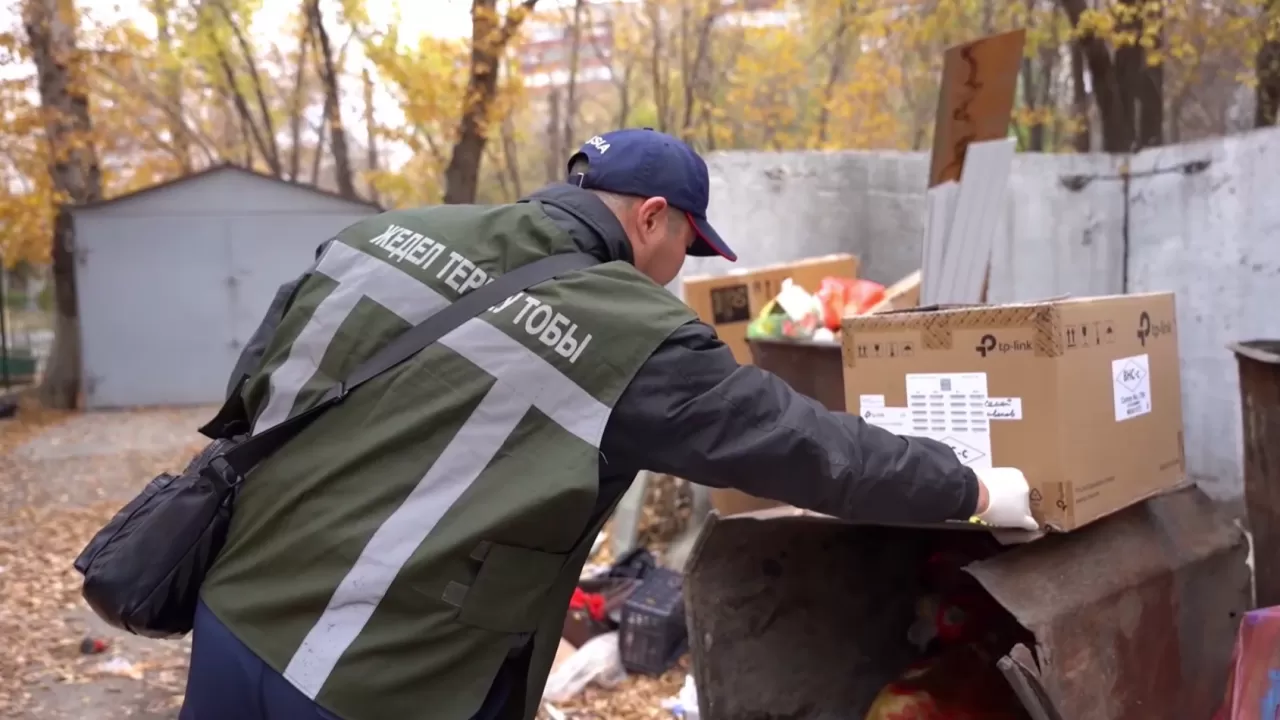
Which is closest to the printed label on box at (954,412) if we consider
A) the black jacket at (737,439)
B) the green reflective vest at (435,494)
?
the black jacket at (737,439)

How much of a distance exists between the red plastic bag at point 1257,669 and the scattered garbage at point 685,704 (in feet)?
4.90

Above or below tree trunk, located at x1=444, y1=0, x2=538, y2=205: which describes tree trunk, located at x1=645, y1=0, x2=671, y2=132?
above

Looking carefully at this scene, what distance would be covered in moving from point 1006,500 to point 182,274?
38.8 ft

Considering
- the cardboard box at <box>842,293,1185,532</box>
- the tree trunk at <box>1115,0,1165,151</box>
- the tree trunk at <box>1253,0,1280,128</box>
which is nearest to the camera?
the cardboard box at <box>842,293,1185,532</box>

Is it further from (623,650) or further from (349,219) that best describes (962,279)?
(349,219)

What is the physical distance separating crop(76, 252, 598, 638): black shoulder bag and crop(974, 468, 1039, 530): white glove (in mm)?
985

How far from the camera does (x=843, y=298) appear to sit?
385 centimetres

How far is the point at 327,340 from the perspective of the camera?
1.74 meters

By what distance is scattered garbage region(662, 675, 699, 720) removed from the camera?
3141 millimetres

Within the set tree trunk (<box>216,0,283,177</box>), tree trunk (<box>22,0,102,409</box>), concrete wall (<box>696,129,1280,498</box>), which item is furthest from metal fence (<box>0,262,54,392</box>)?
concrete wall (<box>696,129,1280,498</box>)

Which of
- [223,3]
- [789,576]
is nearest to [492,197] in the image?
[223,3]

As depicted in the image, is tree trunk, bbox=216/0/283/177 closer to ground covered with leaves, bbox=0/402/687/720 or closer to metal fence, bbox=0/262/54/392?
metal fence, bbox=0/262/54/392

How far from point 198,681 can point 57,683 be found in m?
3.09

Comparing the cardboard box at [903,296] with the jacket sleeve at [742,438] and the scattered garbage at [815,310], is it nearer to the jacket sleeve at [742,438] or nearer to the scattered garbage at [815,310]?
the scattered garbage at [815,310]
